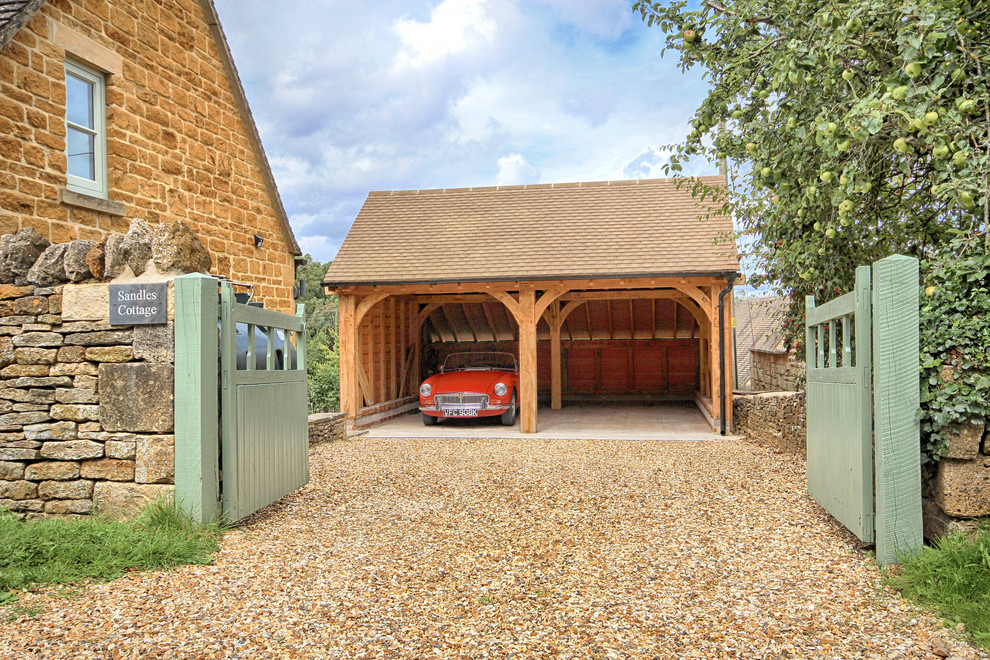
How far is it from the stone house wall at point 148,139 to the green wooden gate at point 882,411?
6.67 meters

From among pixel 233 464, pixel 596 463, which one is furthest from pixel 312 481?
pixel 596 463

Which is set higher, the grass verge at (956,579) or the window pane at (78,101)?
the window pane at (78,101)

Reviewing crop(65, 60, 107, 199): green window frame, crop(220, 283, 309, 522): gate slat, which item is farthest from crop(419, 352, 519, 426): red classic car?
crop(65, 60, 107, 199): green window frame

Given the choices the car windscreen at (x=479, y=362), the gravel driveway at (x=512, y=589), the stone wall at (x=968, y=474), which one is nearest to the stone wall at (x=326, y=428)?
the car windscreen at (x=479, y=362)

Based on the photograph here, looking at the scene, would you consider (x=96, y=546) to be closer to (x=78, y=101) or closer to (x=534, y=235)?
(x=78, y=101)

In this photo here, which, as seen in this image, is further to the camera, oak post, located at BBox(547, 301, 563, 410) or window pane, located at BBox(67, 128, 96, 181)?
oak post, located at BBox(547, 301, 563, 410)

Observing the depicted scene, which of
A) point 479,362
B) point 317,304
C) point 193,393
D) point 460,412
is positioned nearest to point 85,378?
point 193,393

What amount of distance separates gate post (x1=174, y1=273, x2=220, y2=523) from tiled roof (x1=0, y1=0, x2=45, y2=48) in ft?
10.7

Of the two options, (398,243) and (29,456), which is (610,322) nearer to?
(398,243)

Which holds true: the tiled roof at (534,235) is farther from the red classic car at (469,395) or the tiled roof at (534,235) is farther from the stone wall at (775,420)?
the stone wall at (775,420)

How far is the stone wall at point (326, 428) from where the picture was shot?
389 inches

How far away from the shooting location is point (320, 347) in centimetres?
1900

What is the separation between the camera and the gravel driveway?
3.06m

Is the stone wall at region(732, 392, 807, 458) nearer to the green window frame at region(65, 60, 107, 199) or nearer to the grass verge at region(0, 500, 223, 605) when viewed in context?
the grass verge at region(0, 500, 223, 605)
